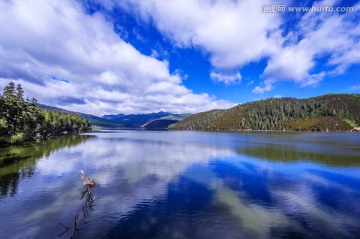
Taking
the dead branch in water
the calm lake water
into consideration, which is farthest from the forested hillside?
the dead branch in water

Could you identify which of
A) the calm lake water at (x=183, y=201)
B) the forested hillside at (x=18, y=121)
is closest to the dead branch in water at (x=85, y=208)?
the calm lake water at (x=183, y=201)

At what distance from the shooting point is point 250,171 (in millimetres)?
63406

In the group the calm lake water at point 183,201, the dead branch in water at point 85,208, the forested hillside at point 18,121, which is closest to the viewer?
the dead branch in water at point 85,208

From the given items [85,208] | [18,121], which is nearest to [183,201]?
[85,208]

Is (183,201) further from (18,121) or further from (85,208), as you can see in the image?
(18,121)

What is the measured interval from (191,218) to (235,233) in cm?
657

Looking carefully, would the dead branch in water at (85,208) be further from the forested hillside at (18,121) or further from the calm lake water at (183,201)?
the forested hillside at (18,121)

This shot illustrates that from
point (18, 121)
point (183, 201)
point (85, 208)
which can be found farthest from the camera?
point (18, 121)

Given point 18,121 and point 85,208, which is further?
point 18,121

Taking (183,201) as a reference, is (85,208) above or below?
below

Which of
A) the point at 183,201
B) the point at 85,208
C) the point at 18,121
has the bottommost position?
the point at 85,208

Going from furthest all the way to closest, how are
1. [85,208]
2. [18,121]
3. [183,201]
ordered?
[18,121], [183,201], [85,208]

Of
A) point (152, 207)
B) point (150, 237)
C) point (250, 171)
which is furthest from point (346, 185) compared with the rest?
point (150, 237)

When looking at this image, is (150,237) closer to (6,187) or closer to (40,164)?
(6,187)
